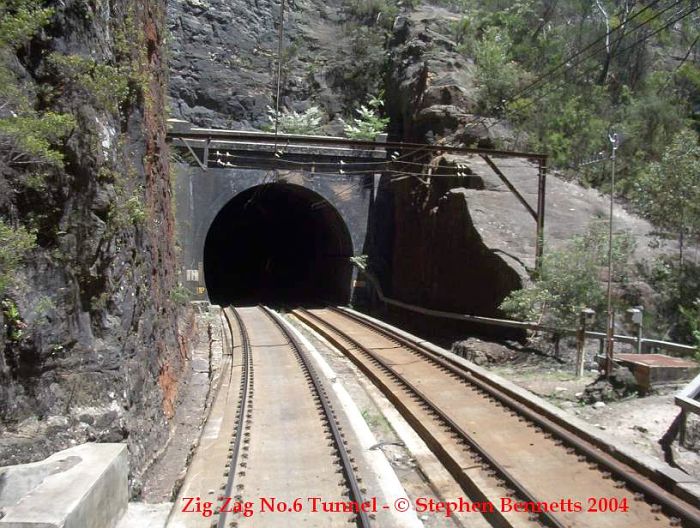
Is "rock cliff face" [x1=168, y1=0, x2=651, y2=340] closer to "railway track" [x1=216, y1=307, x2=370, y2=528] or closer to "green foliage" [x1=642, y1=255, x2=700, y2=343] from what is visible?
"green foliage" [x1=642, y1=255, x2=700, y2=343]

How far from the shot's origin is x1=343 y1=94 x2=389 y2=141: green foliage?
69.7 feet

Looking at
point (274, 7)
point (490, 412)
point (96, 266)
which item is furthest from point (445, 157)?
point (274, 7)

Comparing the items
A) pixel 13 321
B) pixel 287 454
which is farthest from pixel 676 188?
pixel 13 321

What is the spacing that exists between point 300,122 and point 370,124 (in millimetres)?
3559

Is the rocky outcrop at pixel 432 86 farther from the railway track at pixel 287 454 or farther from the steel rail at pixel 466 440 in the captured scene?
the railway track at pixel 287 454

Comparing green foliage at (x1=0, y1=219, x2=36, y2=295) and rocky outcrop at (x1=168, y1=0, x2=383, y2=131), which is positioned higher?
rocky outcrop at (x1=168, y1=0, x2=383, y2=131)


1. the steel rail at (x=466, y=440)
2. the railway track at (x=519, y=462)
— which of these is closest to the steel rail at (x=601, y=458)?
the railway track at (x=519, y=462)

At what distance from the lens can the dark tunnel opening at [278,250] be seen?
22500mm

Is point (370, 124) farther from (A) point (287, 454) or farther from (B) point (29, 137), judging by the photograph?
(B) point (29, 137)

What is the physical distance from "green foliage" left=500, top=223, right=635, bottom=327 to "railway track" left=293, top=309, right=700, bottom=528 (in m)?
2.77

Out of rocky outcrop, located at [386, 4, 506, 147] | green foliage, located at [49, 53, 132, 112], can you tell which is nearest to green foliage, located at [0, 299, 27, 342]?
green foliage, located at [49, 53, 132, 112]

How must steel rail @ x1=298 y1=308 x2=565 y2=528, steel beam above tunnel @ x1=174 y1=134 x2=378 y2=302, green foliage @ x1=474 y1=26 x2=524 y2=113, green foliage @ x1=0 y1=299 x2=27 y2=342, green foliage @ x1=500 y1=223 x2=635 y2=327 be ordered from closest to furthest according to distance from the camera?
green foliage @ x1=0 y1=299 x2=27 y2=342, steel rail @ x1=298 y1=308 x2=565 y2=528, green foliage @ x1=500 y1=223 x2=635 y2=327, green foliage @ x1=474 y1=26 x2=524 y2=113, steel beam above tunnel @ x1=174 y1=134 x2=378 y2=302

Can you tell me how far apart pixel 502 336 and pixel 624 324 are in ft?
8.25

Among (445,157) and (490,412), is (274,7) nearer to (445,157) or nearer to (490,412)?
(445,157)
